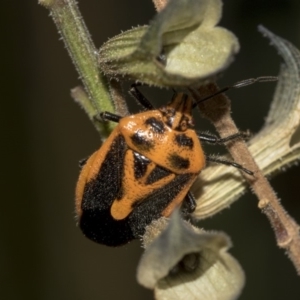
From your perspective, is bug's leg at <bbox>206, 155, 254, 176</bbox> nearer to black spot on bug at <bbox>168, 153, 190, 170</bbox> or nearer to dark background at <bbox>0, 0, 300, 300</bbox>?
black spot on bug at <bbox>168, 153, 190, 170</bbox>

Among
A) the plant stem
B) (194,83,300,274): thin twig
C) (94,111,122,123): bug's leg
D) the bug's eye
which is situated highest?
the plant stem

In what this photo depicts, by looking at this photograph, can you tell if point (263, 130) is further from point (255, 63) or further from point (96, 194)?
point (255, 63)

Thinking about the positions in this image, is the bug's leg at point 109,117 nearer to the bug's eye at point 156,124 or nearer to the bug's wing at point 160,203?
the bug's eye at point 156,124

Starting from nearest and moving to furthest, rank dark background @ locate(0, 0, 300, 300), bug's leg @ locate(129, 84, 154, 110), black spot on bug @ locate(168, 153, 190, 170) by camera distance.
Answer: black spot on bug @ locate(168, 153, 190, 170) < bug's leg @ locate(129, 84, 154, 110) < dark background @ locate(0, 0, 300, 300)

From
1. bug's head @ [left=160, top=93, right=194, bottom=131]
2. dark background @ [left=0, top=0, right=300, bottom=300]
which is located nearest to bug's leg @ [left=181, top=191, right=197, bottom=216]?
bug's head @ [left=160, top=93, right=194, bottom=131]

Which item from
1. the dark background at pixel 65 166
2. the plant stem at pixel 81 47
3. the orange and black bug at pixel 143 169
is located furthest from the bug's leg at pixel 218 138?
the dark background at pixel 65 166

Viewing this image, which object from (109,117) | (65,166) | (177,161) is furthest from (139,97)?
(65,166)

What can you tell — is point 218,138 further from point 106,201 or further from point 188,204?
point 106,201
